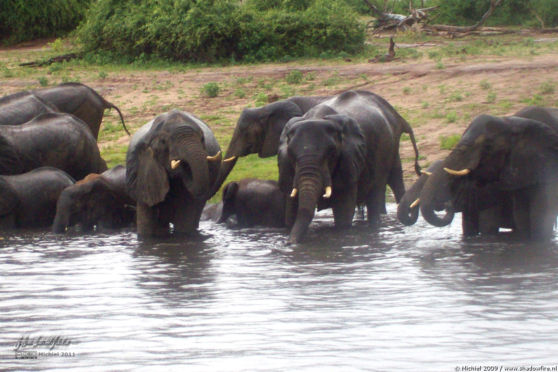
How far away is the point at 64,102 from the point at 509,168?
313 inches

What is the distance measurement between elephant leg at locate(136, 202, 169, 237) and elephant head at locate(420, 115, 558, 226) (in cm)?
258

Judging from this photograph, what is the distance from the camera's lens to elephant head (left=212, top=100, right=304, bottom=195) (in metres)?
12.8

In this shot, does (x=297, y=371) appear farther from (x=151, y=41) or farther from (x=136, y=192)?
(x=151, y=41)

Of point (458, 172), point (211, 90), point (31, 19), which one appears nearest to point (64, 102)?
point (211, 90)

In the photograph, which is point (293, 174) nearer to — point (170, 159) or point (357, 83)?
point (170, 159)

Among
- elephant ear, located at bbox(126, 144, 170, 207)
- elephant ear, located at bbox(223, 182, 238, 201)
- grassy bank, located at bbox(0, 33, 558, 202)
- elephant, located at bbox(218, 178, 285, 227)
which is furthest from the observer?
grassy bank, located at bbox(0, 33, 558, 202)

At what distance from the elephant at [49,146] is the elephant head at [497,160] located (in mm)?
5286

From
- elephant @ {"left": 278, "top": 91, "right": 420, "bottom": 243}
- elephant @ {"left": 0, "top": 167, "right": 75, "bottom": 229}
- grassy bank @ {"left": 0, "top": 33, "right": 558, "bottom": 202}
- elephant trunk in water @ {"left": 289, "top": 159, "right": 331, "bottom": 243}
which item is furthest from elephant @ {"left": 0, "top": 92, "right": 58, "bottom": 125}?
elephant trunk in water @ {"left": 289, "top": 159, "right": 331, "bottom": 243}

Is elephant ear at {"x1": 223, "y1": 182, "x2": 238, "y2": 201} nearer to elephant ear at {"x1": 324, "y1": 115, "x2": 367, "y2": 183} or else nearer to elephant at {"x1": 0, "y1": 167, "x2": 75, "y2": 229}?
elephant ear at {"x1": 324, "y1": 115, "x2": 367, "y2": 183}

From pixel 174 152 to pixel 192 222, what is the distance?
1004 mm

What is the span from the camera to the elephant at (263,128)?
1277 centimetres

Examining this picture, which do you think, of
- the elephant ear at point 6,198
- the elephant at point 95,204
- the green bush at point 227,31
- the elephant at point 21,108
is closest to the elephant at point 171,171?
the elephant at point 95,204

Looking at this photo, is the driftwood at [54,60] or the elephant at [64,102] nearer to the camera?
the elephant at [64,102]

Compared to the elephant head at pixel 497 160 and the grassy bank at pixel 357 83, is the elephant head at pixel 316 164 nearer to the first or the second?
the elephant head at pixel 497 160
